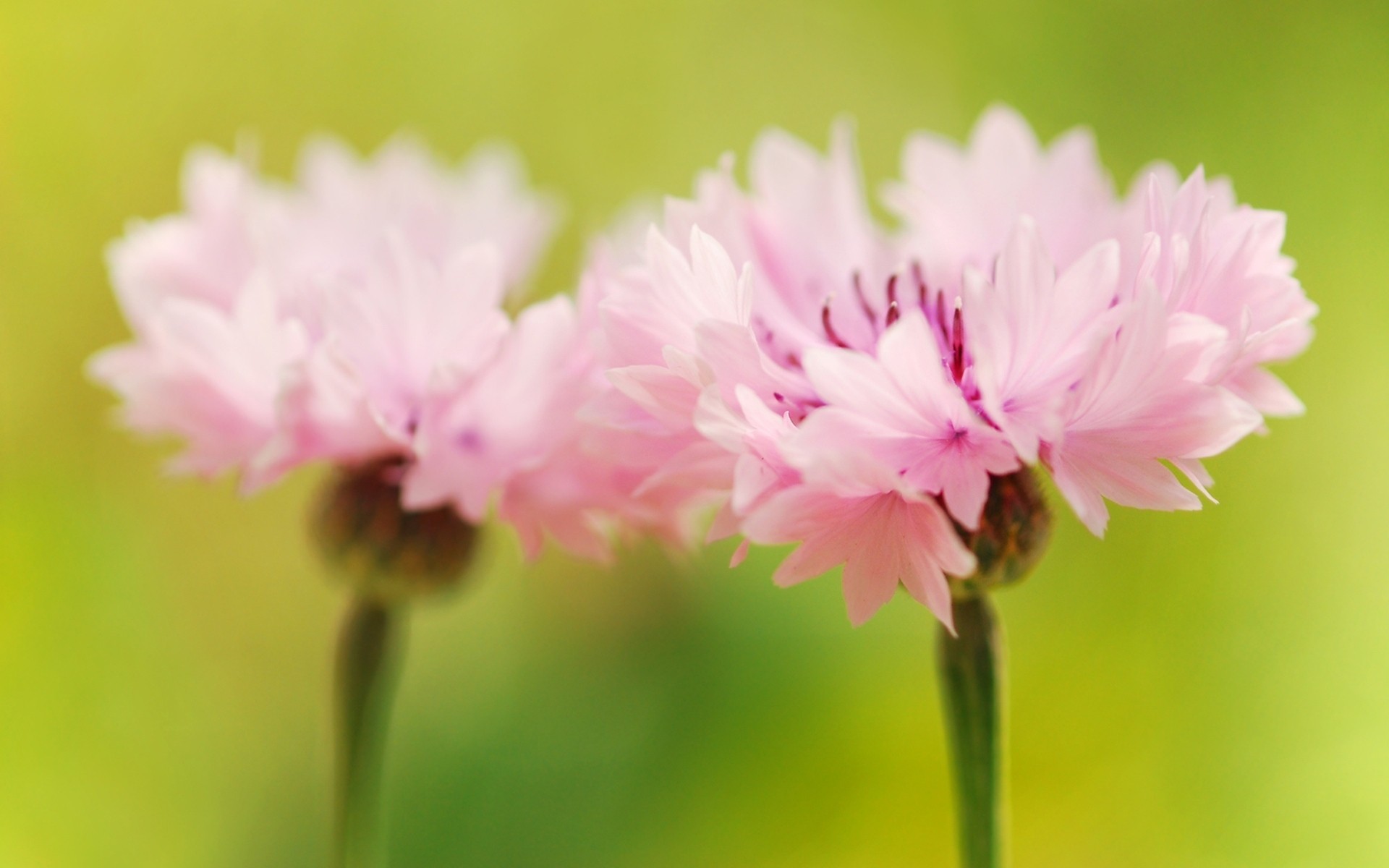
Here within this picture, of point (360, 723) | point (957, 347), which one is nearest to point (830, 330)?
point (957, 347)

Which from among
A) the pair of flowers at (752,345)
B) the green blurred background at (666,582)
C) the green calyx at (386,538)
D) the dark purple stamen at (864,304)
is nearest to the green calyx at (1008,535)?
the pair of flowers at (752,345)

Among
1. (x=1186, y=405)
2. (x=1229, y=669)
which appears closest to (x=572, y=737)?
(x=1229, y=669)

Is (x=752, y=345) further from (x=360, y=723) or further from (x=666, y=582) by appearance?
(x=666, y=582)

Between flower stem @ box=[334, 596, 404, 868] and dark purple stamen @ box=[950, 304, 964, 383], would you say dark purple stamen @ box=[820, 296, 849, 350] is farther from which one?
flower stem @ box=[334, 596, 404, 868]

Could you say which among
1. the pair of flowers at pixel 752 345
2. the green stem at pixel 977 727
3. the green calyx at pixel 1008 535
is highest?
the pair of flowers at pixel 752 345

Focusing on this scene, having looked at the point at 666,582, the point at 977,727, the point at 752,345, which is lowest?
the point at 977,727

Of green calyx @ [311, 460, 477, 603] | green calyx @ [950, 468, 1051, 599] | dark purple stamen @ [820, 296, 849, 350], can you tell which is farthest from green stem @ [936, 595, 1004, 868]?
green calyx @ [311, 460, 477, 603]

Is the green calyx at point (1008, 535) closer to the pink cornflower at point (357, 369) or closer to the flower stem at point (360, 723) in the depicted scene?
the pink cornflower at point (357, 369)
